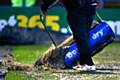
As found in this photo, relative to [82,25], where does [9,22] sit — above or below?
below

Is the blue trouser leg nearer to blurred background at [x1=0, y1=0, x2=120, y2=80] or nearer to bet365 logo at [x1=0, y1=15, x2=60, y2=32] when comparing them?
blurred background at [x1=0, y1=0, x2=120, y2=80]

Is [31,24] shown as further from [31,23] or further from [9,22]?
[9,22]

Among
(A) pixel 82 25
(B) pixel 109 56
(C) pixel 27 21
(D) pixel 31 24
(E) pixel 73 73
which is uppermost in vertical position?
(A) pixel 82 25

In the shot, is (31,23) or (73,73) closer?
(73,73)

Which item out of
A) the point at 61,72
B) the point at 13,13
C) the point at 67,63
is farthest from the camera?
the point at 13,13

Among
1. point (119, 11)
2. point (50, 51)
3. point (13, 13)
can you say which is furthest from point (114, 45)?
point (50, 51)

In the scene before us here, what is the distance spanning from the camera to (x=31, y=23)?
1672cm

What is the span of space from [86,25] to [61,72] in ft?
3.10

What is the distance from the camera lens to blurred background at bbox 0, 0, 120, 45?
16.4 m

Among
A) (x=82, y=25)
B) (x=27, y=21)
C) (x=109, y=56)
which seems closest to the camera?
(x=82, y=25)

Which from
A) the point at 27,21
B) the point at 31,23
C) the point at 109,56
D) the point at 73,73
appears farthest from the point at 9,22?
the point at 73,73

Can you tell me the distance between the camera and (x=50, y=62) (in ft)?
31.9

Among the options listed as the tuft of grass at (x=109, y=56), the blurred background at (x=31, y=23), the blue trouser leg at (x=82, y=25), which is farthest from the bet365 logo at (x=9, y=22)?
the blue trouser leg at (x=82, y=25)

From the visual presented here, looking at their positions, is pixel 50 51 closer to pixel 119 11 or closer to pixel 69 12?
pixel 69 12
